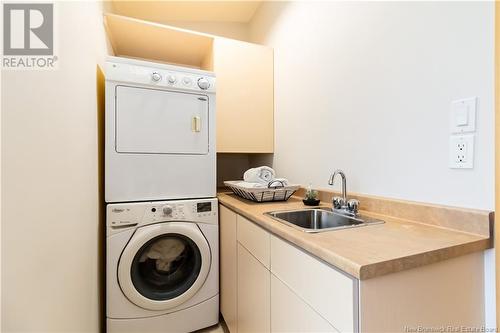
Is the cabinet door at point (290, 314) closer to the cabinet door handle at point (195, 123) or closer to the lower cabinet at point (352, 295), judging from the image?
the lower cabinet at point (352, 295)

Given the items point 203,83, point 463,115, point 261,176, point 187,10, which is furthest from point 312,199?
point 187,10

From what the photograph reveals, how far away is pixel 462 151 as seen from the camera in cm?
91

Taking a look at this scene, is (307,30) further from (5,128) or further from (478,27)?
(5,128)

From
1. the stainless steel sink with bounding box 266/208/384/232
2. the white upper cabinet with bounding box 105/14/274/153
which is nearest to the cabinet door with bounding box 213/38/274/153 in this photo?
the white upper cabinet with bounding box 105/14/274/153

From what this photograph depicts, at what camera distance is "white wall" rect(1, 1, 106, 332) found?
65cm

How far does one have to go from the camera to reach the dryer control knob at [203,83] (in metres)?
1.72

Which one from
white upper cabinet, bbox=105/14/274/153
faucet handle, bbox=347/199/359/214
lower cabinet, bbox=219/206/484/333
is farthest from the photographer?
white upper cabinet, bbox=105/14/274/153

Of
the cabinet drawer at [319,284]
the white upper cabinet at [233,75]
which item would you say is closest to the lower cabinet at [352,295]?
the cabinet drawer at [319,284]

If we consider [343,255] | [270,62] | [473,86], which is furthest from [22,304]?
[270,62]

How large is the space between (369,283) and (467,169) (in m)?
0.62

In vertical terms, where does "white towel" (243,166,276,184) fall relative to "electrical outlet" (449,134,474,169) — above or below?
below

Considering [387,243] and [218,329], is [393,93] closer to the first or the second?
[387,243]

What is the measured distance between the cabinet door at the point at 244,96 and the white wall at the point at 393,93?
1.16 feet

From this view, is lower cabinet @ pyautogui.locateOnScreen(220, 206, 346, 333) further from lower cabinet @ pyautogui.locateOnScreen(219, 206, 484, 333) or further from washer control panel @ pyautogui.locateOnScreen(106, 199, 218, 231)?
washer control panel @ pyautogui.locateOnScreen(106, 199, 218, 231)
